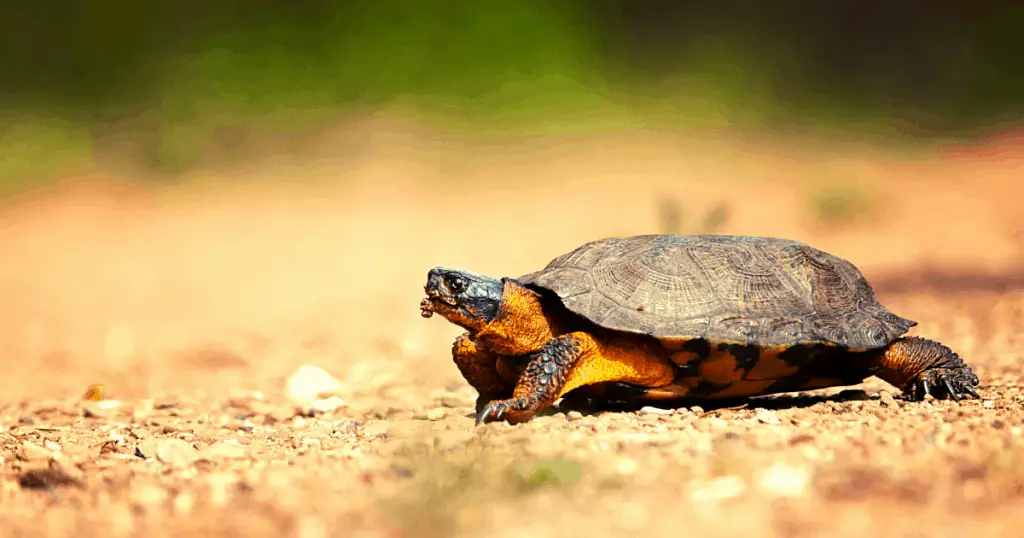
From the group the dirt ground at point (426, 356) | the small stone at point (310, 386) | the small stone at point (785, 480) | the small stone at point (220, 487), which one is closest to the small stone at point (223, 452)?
the dirt ground at point (426, 356)

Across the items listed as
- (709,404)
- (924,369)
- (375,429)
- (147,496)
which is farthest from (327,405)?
(924,369)

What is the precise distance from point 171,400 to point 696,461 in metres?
3.64

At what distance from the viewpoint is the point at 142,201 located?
14.3 meters

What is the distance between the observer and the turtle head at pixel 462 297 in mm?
4230

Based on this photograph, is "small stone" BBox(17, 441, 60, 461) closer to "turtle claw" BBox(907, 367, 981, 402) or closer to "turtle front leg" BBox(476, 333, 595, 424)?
"turtle front leg" BBox(476, 333, 595, 424)

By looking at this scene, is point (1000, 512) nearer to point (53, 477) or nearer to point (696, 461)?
point (696, 461)

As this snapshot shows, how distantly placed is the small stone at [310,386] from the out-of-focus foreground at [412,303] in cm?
3

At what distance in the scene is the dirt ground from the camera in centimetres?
254

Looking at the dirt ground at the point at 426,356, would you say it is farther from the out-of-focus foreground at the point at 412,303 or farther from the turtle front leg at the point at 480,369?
the turtle front leg at the point at 480,369

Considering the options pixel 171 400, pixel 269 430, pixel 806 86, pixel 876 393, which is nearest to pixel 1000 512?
pixel 876 393

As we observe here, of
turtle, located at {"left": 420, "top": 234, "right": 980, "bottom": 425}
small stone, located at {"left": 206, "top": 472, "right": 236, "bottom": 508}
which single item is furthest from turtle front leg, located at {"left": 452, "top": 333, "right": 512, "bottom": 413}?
small stone, located at {"left": 206, "top": 472, "right": 236, "bottom": 508}

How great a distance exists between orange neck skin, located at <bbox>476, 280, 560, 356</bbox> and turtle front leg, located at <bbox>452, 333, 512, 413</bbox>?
0.09m

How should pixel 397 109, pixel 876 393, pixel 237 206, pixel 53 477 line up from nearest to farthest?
1. pixel 53 477
2. pixel 876 393
3. pixel 237 206
4. pixel 397 109

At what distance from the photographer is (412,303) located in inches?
388
